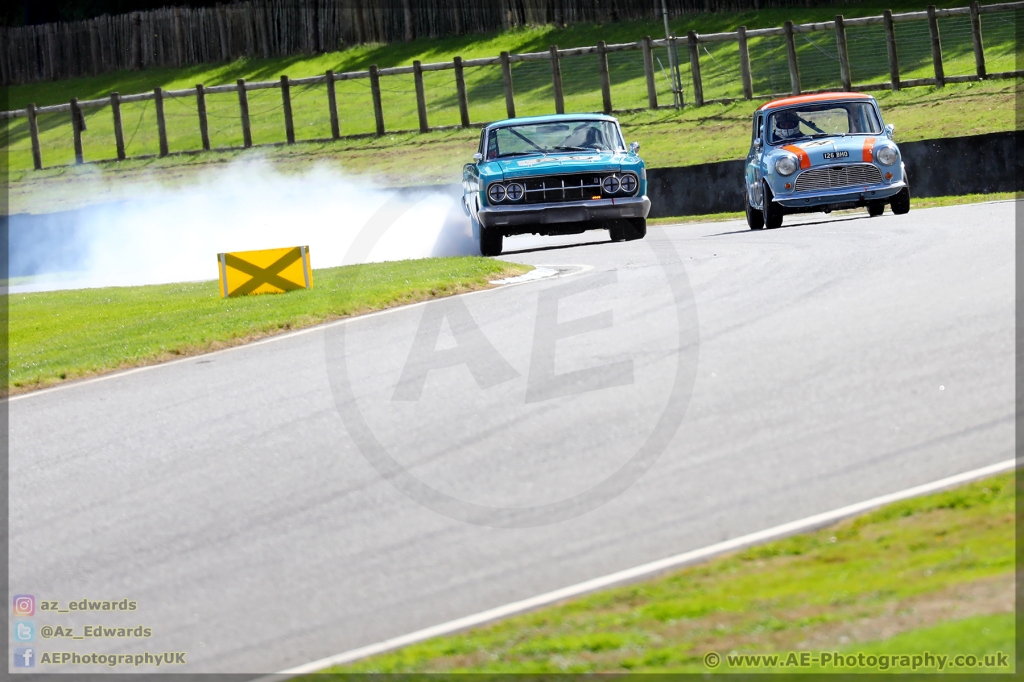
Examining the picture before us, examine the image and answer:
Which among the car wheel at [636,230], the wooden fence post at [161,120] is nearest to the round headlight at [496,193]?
the car wheel at [636,230]

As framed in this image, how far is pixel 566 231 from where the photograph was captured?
19531 millimetres

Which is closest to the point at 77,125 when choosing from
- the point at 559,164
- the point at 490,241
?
the point at 490,241

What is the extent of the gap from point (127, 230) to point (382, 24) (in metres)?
21.0

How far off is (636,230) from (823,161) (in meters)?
2.73

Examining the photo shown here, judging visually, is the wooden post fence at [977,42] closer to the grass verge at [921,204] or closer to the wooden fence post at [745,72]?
the wooden fence post at [745,72]

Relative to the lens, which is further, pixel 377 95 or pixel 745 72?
pixel 377 95

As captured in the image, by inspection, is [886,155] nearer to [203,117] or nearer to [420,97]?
[420,97]

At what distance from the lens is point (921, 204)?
68.7 ft

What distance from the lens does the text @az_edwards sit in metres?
5.84

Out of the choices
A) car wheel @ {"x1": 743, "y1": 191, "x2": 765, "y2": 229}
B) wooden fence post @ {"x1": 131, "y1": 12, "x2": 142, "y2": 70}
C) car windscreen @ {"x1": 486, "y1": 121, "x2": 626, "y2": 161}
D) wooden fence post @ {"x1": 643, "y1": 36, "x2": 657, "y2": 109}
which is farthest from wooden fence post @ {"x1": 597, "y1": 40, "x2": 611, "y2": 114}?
wooden fence post @ {"x1": 131, "y1": 12, "x2": 142, "y2": 70}

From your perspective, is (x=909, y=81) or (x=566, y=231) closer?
(x=566, y=231)

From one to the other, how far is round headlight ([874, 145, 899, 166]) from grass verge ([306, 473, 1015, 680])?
12.8m

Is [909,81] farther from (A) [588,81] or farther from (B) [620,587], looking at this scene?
(B) [620,587]

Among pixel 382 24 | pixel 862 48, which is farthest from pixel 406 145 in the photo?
pixel 382 24
